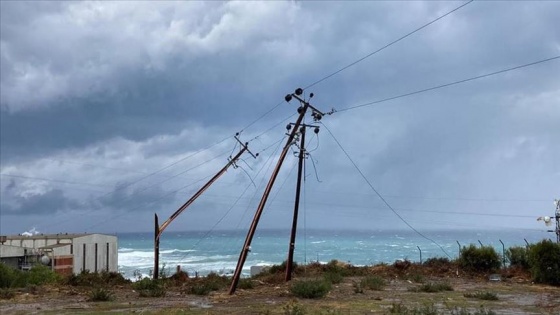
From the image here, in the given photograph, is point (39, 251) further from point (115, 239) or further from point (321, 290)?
point (321, 290)

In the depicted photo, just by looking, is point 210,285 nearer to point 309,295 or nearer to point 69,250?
point 309,295

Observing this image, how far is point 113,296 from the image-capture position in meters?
23.4

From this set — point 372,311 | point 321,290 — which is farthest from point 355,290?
point 372,311

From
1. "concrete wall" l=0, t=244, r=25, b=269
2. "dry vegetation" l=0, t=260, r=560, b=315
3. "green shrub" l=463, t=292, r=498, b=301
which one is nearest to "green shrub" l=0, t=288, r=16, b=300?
"dry vegetation" l=0, t=260, r=560, b=315

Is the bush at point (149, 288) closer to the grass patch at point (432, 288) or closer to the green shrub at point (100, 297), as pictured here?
the green shrub at point (100, 297)

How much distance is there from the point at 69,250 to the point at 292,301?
8863 cm

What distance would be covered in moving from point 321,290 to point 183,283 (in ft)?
35.5

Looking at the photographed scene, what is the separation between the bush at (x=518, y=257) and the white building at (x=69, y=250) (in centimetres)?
7153

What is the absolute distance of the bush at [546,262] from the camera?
1087 inches

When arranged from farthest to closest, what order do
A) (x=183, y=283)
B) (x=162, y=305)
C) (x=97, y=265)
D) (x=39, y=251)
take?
(x=97, y=265), (x=39, y=251), (x=183, y=283), (x=162, y=305)

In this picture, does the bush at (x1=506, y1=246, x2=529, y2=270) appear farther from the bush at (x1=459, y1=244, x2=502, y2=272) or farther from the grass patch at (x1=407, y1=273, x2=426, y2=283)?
the grass patch at (x1=407, y1=273, x2=426, y2=283)

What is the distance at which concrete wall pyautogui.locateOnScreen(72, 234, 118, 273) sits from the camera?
101 m

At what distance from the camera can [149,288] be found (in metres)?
26.4

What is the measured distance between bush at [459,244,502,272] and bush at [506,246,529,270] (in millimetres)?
838
